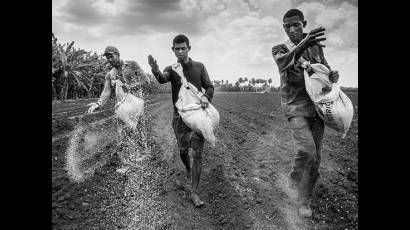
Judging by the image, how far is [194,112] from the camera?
3.34m

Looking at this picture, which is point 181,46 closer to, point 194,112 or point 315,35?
point 194,112

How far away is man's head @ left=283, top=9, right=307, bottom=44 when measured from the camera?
2959 millimetres

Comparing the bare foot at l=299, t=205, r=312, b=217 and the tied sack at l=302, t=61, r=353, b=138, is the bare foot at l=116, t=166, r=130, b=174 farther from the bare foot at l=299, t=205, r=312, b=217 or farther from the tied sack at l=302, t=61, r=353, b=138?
the tied sack at l=302, t=61, r=353, b=138

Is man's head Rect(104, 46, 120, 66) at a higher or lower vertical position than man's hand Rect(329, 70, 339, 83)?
higher

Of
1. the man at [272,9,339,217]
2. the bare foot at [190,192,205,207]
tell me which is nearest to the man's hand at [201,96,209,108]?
the man at [272,9,339,217]

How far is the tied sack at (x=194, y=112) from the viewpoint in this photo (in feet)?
10.9

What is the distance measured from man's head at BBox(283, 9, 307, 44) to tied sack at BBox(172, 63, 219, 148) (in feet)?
3.27
